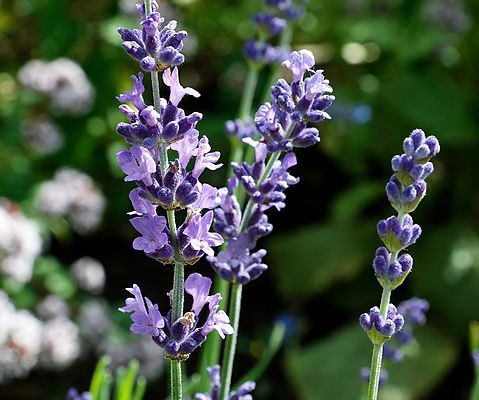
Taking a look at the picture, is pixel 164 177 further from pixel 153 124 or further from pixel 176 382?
pixel 176 382

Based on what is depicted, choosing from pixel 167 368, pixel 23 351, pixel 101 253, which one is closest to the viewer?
pixel 23 351

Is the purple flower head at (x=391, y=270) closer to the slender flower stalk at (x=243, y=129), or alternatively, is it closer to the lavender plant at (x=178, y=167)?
the lavender plant at (x=178, y=167)

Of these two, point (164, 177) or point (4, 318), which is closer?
point (164, 177)

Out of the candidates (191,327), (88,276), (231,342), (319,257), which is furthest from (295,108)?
(319,257)

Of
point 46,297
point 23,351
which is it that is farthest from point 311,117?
point 46,297

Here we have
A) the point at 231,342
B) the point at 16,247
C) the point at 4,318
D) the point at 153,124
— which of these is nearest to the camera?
the point at 153,124

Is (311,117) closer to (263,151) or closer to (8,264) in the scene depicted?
(263,151)
